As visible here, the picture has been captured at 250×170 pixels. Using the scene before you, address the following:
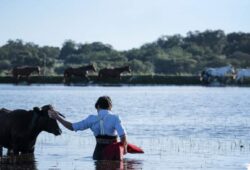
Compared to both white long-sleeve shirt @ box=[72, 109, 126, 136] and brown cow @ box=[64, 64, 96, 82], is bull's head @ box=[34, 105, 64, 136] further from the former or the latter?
brown cow @ box=[64, 64, 96, 82]

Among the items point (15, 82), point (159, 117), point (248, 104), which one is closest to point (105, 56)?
point (15, 82)

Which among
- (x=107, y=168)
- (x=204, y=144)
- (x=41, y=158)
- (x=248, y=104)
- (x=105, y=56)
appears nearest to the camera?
(x=107, y=168)

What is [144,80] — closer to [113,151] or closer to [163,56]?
[163,56]

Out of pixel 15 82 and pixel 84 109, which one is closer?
pixel 84 109

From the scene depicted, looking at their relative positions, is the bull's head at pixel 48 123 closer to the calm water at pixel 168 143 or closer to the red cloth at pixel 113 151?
the calm water at pixel 168 143

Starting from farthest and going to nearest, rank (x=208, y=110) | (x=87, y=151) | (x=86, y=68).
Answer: (x=86, y=68), (x=208, y=110), (x=87, y=151)

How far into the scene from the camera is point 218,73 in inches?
3425

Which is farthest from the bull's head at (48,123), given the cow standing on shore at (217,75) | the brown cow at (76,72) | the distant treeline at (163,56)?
the distant treeline at (163,56)

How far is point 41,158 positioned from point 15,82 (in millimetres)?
72634

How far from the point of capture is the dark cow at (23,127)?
62.0 ft

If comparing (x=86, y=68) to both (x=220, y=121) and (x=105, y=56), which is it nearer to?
(x=220, y=121)

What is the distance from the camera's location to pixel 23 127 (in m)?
19.0

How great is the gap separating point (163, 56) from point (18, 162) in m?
134

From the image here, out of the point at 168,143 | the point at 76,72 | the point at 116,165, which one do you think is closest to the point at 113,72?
the point at 76,72
